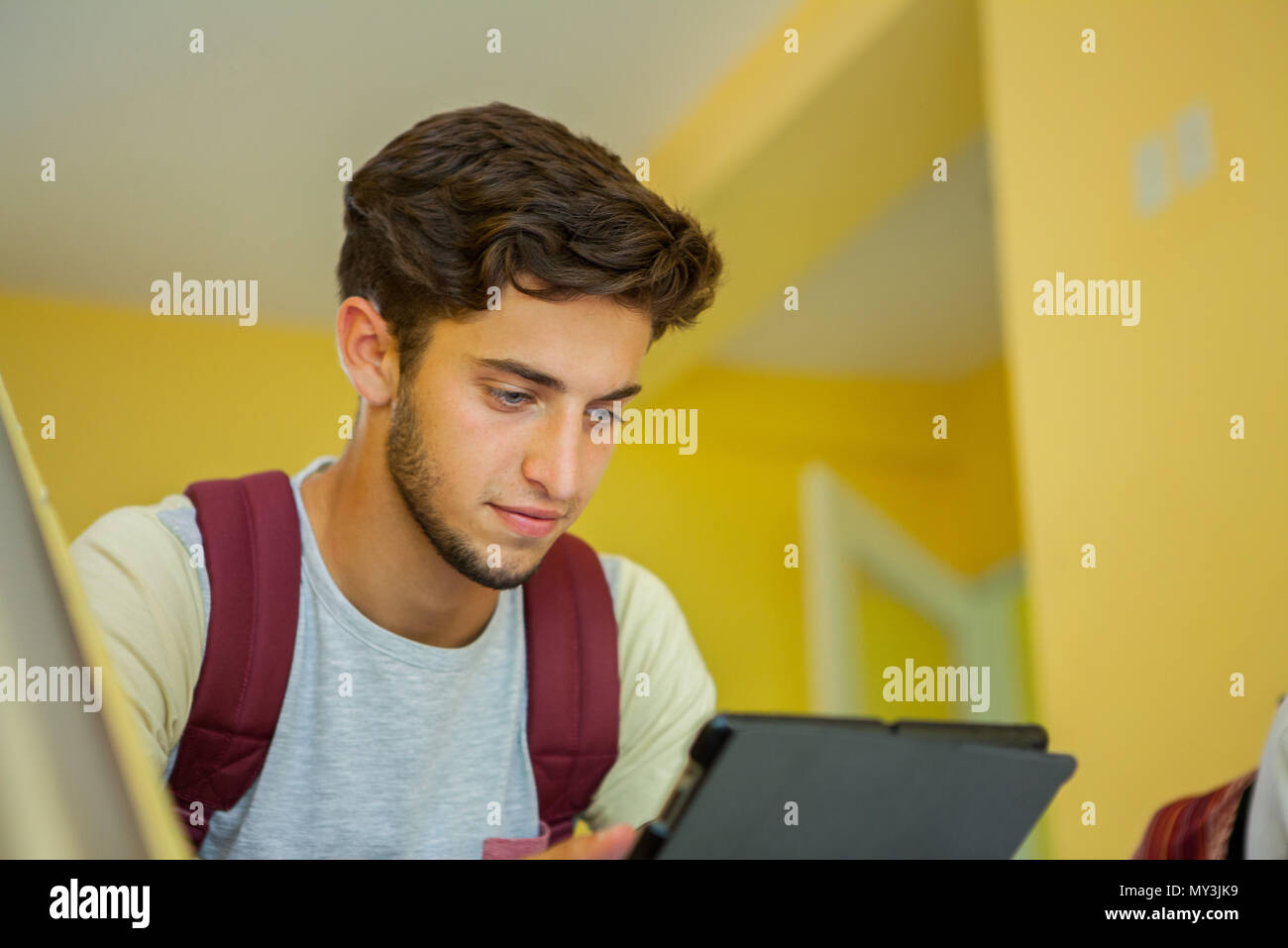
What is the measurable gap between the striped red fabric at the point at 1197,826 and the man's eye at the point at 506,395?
75 cm

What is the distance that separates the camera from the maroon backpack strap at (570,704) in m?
1.27

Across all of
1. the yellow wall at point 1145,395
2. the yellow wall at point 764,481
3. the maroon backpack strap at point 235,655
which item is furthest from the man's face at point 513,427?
the yellow wall at point 764,481

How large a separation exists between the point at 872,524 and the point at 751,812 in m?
2.08

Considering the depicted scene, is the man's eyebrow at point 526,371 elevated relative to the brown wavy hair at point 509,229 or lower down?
lower down

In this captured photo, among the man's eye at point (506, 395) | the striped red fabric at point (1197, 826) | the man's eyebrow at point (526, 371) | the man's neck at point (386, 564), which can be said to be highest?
the man's eyebrow at point (526, 371)

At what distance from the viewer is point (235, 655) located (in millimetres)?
1144

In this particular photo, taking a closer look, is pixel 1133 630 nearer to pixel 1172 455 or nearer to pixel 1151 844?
pixel 1172 455

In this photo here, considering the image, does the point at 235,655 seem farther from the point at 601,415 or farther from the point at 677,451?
the point at 677,451

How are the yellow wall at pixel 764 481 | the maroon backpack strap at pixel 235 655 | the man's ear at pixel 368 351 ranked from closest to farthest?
the maroon backpack strap at pixel 235 655
the man's ear at pixel 368 351
the yellow wall at pixel 764 481

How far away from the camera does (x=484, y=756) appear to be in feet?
4.18

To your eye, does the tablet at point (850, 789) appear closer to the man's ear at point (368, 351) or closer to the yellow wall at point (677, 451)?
the man's ear at point (368, 351)

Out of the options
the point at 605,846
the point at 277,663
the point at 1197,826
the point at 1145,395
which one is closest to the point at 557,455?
the point at 277,663

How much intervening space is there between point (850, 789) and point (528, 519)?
56 cm
